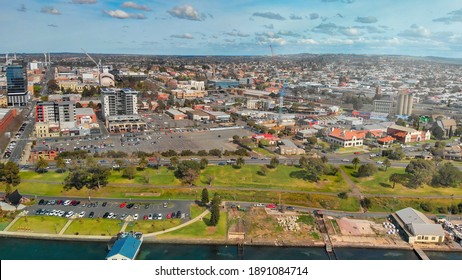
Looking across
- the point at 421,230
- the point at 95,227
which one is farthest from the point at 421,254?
the point at 95,227

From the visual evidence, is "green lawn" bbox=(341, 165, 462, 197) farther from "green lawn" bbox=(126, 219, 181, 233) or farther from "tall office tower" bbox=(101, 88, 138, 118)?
"tall office tower" bbox=(101, 88, 138, 118)

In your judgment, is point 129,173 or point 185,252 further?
point 129,173

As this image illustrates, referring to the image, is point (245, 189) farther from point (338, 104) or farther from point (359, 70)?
point (359, 70)

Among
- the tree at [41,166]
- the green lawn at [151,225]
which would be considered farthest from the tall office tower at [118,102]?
the green lawn at [151,225]

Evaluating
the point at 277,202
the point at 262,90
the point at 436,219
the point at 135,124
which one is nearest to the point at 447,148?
the point at 436,219

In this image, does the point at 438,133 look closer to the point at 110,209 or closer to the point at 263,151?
the point at 263,151

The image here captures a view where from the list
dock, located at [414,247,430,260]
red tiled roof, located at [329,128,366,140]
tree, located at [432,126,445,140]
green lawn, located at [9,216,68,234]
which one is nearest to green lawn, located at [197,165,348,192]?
dock, located at [414,247,430,260]
